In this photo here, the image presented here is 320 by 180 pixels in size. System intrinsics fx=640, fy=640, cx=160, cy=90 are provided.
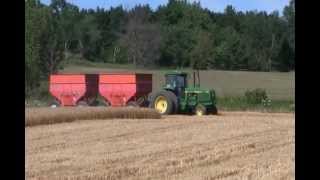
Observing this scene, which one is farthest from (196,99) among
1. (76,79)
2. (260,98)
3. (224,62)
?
(224,62)

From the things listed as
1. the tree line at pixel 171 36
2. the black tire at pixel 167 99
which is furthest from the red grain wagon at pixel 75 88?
the tree line at pixel 171 36

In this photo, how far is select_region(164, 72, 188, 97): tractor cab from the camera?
25.9 meters

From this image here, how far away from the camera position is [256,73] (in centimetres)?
6344

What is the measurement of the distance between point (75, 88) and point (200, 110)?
7.17 metres

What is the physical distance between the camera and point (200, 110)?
25.8m

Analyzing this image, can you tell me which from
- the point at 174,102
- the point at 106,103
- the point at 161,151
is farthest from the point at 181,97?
the point at 161,151

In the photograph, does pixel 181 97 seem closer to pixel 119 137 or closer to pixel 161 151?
pixel 119 137

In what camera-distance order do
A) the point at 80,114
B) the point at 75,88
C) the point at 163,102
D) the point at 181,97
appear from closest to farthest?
1. the point at 80,114
2. the point at 163,102
3. the point at 181,97
4. the point at 75,88

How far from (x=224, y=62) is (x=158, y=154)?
62492 mm

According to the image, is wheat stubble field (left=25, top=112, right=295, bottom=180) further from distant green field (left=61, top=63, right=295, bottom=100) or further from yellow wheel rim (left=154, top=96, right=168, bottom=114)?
distant green field (left=61, top=63, right=295, bottom=100)

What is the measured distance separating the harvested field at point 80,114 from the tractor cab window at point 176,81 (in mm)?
3067

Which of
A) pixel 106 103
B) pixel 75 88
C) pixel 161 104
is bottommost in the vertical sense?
pixel 106 103

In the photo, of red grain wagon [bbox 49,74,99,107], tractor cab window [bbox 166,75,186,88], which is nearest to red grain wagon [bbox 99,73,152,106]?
red grain wagon [bbox 49,74,99,107]
